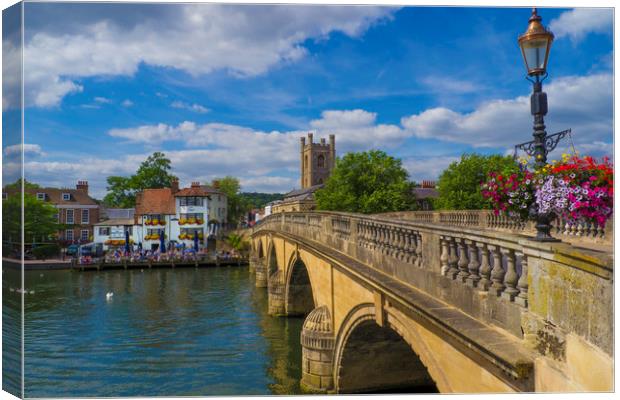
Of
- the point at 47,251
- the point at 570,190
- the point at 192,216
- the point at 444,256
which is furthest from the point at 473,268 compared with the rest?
the point at 192,216

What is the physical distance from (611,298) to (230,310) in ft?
84.0

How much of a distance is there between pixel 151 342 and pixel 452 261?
713 inches

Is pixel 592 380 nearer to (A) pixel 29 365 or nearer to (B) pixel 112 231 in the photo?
(A) pixel 29 365

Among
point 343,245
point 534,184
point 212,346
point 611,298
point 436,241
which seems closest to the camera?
point 611,298

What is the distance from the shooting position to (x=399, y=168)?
46.9 metres

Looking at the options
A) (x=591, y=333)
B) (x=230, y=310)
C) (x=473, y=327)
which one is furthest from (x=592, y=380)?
(x=230, y=310)

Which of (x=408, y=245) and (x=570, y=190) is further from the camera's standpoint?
(x=408, y=245)

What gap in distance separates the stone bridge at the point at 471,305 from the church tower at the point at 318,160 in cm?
8406

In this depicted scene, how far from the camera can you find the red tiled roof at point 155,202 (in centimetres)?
5756

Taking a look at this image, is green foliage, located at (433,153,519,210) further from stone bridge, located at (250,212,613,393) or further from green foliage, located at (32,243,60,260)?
green foliage, located at (32,243,60,260)

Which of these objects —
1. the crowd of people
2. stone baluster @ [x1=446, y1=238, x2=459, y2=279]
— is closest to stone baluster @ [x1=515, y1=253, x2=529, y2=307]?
stone baluster @ [x1=446, y1=238, x2=459, y2=279]

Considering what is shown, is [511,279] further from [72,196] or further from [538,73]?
[72,196]

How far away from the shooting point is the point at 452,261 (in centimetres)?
589

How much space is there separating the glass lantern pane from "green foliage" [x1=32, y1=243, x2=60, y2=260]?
47195mm
